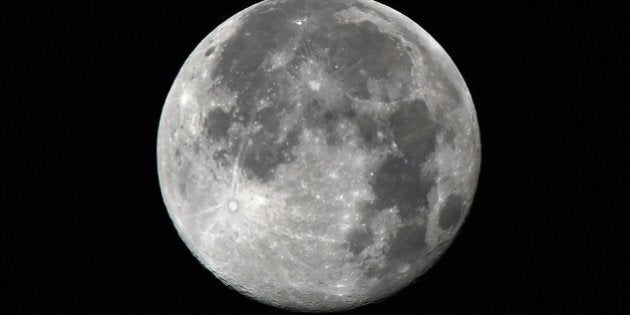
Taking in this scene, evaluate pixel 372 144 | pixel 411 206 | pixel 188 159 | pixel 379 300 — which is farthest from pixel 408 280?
pixel 188 159

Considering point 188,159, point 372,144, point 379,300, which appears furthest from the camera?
point 379,300

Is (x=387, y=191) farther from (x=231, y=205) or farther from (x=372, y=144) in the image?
(x=231, y=205)

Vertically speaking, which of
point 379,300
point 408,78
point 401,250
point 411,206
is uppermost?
point 408,78

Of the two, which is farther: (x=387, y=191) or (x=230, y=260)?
(x=230, y=260)

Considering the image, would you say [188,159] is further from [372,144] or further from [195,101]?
[372,144]

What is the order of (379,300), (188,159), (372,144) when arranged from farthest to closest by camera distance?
(379,300) → (188,159) → (372,144)

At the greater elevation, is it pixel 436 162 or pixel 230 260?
pixel 436 162

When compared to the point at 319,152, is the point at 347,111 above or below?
above
